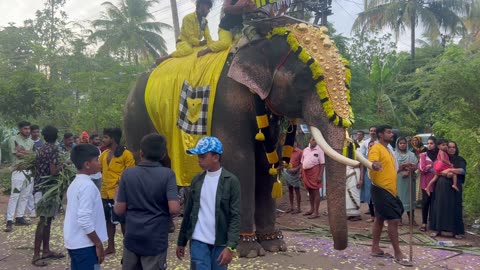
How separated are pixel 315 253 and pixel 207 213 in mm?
2866

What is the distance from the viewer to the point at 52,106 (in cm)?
1484

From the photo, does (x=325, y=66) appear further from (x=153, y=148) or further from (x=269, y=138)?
(x=153, y=148)

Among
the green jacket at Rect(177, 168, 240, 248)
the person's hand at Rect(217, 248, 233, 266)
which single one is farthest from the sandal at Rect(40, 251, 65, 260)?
the person's hand at Rect(217, 248, 233, 266)

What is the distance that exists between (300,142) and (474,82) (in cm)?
611

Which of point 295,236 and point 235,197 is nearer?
point 235,197

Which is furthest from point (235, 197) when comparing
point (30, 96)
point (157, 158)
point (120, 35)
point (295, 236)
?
point (120, 35)

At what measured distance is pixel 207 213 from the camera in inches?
152

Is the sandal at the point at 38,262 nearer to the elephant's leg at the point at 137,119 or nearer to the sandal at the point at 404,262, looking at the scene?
the elephant's leg at the point at 137,119

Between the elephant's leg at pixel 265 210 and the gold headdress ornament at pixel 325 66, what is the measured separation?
1379 mm

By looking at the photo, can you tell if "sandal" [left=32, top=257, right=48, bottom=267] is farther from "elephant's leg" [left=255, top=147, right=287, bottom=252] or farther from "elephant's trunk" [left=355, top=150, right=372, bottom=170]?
"elephant's trunk" [left=355, top=150, right=372, bottom=170]

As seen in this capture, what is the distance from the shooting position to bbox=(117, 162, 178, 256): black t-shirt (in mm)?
3664

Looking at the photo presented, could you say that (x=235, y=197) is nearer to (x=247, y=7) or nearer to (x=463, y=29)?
(x=247, y=7)

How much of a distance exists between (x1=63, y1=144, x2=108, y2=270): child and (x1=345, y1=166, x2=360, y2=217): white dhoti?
6.57 meters

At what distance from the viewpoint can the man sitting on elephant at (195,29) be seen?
7.31 m
